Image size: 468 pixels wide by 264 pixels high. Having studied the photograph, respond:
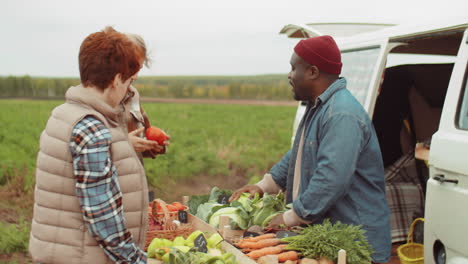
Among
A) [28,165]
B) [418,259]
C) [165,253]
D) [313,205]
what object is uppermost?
[313,205]

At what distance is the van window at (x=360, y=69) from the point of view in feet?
16.4

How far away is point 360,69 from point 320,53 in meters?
2.19

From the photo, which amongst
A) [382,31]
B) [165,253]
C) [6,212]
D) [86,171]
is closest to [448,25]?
[382,31]

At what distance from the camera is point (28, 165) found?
33.1 feet

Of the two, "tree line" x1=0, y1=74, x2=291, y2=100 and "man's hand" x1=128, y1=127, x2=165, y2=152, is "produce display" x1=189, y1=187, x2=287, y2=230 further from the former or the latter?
"tree line" x1=0, y1=74, x2=291, y2=100

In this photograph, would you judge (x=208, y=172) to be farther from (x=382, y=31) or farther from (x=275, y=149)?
(x=382, y=31)

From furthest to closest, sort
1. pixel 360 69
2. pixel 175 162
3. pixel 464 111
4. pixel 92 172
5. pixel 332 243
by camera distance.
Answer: pixel 175 162
pixel 360 69
pixel 464 111
pixel 332 243
pixel 92 172

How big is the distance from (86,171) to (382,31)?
11.4 feet

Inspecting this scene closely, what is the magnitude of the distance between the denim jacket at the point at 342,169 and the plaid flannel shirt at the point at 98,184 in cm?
112

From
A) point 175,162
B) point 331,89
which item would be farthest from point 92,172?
point 175,162

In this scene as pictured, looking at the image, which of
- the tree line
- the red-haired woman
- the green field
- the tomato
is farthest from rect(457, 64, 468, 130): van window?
the tree line

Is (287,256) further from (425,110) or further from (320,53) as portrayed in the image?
(425,110)

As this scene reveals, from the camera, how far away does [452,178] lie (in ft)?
11.1

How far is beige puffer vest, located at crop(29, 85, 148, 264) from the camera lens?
2.33 meters
